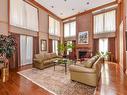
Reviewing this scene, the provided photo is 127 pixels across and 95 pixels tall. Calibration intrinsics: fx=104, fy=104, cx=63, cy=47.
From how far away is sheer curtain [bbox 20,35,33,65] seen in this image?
7326mm

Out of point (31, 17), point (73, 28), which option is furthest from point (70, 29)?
point (31, 17)

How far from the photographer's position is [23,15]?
7105 mm

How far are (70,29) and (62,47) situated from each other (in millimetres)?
3391

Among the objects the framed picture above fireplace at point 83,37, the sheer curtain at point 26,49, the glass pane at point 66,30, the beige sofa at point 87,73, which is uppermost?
the glass pane at point 66,30

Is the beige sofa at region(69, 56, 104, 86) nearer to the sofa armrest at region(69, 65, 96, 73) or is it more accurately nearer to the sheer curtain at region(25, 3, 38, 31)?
the sofa armrest at region(69, 65, 96, 73)

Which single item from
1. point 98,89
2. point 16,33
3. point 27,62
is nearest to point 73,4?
point 16,33

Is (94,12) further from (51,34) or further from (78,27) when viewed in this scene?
(51,34)

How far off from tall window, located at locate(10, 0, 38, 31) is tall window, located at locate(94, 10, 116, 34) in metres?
5.53

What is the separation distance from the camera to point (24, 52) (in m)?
7.52

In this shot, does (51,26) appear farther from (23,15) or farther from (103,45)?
(103,45)

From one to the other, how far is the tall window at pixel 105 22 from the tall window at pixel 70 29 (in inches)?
103

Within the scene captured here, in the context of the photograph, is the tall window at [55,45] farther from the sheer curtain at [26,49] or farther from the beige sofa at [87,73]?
the beige sofa at [87,73]

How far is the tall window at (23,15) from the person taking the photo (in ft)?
20.7

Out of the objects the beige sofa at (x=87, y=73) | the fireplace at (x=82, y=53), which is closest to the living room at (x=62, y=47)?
the beige sofa at (x=87, y=73)
